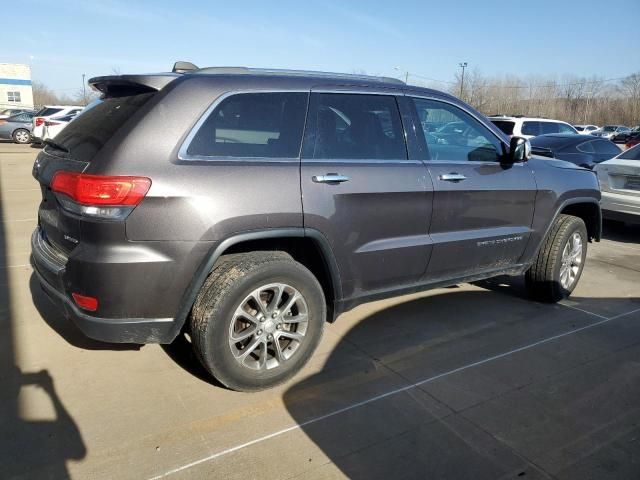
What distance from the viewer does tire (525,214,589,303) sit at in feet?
15.8

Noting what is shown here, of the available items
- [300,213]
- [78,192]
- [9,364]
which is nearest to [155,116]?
[78,192]

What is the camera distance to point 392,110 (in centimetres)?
374

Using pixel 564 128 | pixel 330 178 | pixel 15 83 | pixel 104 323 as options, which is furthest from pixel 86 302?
pixel 15 83

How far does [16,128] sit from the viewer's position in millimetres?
22734

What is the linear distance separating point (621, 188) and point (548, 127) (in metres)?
5.82

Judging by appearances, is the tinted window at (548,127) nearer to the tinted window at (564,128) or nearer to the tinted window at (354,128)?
the tinted window at (564,128)

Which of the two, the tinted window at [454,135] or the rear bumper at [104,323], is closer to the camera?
the rear bumper at [104,323]

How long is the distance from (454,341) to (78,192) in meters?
2.83

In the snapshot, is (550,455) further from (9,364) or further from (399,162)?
(9,364)

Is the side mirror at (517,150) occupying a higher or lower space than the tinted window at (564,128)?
lower

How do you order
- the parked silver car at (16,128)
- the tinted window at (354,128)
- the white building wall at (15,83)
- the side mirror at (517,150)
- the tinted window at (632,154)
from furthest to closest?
1. the white building wall at (15,83)
2. the parked silver car at (16,128)
3. the tinted window at (632,154)
4. the side mirror at (517,150)
5. the tinted window at (354,128)

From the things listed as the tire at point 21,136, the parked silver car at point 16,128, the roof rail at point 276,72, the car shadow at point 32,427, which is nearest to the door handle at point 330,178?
the roof rail at point 276,72

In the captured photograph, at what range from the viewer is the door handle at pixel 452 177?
3.85 meters

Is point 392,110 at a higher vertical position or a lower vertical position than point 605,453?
higher
